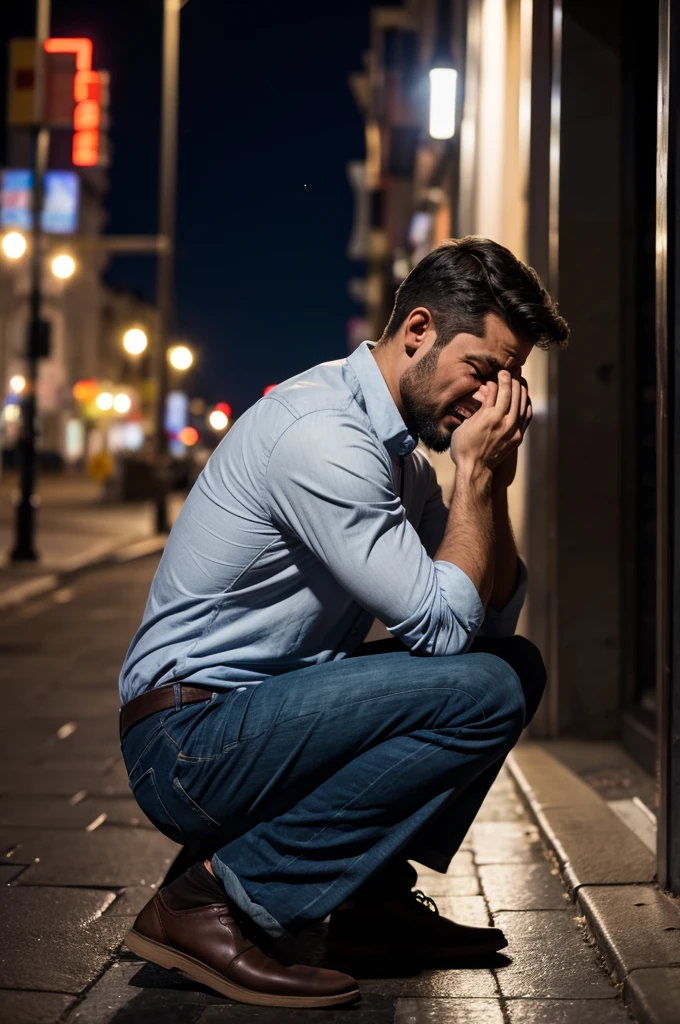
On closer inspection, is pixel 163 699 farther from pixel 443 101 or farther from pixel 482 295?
pixel 443 101

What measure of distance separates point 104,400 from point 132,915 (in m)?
67.4

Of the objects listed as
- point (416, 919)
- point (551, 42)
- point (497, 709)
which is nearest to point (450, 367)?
point (497, 709)

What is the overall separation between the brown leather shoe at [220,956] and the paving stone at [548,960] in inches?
16.8

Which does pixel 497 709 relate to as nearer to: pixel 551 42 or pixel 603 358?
pixel 603 358

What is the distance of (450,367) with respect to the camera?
3.06 m

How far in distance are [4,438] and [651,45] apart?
58.1 metres

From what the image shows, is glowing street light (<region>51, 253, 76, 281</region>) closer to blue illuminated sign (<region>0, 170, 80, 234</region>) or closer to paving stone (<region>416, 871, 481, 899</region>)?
blue illuminated sign (<region>0, 170, 80, 234</region>)

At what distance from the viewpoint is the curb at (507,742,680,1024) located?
115 inches

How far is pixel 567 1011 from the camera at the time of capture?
293 centimetres

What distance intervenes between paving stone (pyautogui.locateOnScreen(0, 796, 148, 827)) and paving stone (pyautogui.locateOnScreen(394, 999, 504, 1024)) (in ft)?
5.85

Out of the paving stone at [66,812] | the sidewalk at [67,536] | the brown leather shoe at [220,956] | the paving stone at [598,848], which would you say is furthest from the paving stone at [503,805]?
the sidewalk at [67,536]

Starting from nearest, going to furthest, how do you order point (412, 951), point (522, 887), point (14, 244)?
point (412, 951) → point (522, 887) → point (14, 244)

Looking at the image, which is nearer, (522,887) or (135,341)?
(522,887)

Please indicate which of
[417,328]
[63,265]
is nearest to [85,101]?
[63,265]
